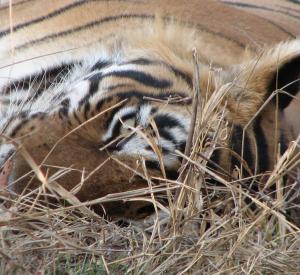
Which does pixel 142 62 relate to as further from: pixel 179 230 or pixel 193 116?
pixel 179 230

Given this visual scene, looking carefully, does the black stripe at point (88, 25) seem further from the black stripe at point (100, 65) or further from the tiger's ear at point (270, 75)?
the tiger's ear at point (270, 75)

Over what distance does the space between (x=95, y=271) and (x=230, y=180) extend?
38 centimetres

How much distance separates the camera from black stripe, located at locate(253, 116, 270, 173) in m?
2.16

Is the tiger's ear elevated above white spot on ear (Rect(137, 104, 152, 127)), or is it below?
above

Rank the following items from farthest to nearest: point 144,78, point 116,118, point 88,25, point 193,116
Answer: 1. point 88,25
2. point 144,78
3. point 116,118
4. point 193,116

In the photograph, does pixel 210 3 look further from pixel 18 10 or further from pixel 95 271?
pixel 95 271

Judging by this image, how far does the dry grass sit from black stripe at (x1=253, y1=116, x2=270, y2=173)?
0.31ft

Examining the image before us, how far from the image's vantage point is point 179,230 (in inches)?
76.0

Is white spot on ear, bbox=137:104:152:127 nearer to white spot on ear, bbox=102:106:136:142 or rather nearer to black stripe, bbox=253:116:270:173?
white spot on ear, bbox=102:106:136:142

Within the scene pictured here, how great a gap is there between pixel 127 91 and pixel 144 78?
0.07 m

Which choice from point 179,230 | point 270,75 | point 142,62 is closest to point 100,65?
point 142,62

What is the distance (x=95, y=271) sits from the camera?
6.19 feet

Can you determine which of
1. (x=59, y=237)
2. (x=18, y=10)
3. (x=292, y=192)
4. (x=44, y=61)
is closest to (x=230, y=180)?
(x=292, y=192)

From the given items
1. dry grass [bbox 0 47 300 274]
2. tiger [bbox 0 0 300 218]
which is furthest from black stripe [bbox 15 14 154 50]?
dry grass [bbox 0 47 300 274]
